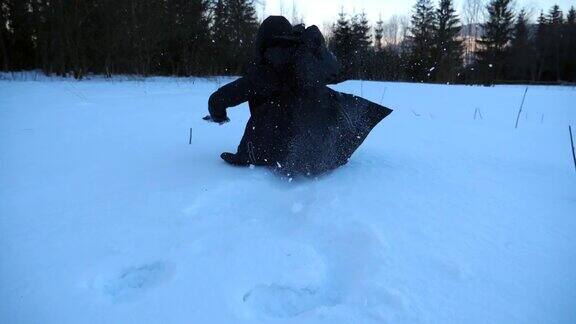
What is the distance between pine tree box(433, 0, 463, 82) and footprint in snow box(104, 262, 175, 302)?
28.0m

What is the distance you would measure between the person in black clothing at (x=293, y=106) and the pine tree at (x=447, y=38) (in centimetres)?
2663

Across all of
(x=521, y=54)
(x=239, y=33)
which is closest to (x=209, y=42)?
(x=239, y=33)

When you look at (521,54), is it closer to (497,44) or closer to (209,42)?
(497,44)

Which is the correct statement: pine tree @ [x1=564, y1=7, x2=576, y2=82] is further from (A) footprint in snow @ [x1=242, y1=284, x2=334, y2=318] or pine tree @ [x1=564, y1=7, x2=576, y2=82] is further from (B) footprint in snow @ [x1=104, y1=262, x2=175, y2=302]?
(B) footprint in snow @ [x1=104, y1=262, x2=175, y2=302]

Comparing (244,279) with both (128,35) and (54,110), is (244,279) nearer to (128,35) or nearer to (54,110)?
(54,110)

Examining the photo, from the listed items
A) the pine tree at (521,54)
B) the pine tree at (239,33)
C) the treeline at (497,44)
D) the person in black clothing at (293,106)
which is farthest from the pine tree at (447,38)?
the person in black clothing at (293,106)

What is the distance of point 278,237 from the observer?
1521 millimetres

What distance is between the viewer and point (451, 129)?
3.96m

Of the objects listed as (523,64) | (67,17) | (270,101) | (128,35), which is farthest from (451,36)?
(270,101)

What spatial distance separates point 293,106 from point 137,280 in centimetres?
134

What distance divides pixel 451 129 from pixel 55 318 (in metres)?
3.79

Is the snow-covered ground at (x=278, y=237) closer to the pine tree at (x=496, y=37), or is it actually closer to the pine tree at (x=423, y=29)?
the pine tree at (x=423, y=29)

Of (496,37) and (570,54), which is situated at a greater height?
(496,37)

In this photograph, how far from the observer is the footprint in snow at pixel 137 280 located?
3.87ft
